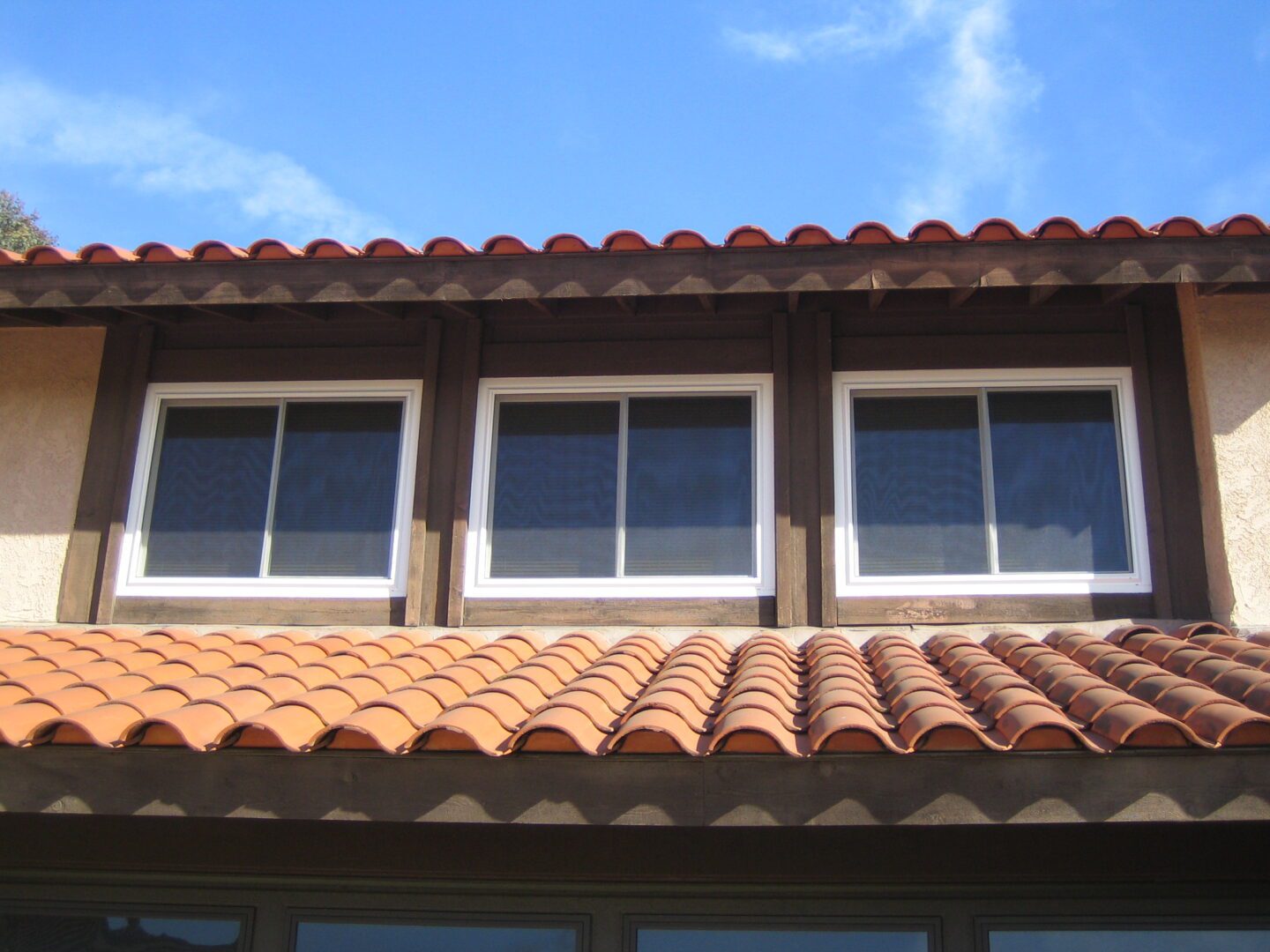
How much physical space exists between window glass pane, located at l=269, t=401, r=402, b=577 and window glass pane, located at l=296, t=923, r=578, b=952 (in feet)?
8.43

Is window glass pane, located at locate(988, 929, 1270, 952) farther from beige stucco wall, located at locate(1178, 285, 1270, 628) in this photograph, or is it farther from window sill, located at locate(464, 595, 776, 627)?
window sill, located at locate(464, 595, 776, 627)

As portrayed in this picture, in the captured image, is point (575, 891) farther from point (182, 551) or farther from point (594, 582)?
point (182, 551)

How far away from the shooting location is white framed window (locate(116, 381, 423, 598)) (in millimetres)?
7090

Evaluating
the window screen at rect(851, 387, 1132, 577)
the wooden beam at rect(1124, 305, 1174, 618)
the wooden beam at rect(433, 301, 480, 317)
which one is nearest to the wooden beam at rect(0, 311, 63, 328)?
the wooden beam at rect(433, 301, 480, 317)

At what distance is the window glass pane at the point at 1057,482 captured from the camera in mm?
6723

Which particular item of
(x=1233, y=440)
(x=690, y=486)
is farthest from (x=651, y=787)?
(x=1233, y=440)

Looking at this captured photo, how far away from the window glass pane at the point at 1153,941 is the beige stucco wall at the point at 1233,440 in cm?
215

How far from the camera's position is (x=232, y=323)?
7527 millimetres

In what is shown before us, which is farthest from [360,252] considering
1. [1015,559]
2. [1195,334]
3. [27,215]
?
[27,215]

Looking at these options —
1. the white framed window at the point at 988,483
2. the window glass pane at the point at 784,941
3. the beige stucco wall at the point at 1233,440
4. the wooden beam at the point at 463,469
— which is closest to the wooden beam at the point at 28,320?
the wooden beam at the point at 463,469

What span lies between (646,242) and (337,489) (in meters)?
2.64

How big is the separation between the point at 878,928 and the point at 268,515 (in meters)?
4.63

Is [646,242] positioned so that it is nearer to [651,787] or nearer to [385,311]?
[385,311]

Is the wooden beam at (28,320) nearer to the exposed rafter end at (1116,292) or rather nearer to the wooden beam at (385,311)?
the wooden beam at (385,311)
